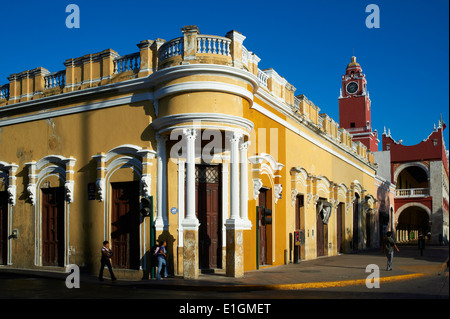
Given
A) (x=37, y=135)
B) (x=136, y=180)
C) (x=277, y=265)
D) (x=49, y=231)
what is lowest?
(x=277, y=265)

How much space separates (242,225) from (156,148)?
3.66 meters

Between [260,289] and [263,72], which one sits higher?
[263,72]

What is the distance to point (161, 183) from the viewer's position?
53.8 feet

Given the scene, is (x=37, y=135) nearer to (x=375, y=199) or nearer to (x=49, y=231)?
(x=49, y=231)

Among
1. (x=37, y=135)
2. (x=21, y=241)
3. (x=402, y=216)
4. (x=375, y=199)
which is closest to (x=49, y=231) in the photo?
(x=21, y=241)

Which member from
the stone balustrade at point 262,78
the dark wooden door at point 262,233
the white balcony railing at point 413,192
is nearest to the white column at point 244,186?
the dark wooden door at point 262,233

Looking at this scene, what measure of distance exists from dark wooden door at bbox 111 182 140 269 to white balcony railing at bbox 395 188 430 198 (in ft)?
126

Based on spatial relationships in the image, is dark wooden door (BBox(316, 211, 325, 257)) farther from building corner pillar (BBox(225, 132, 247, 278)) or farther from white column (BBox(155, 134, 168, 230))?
white column (BBox(155, 134, 168, 230))

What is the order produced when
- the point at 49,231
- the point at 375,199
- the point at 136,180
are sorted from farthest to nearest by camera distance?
the point at 375,199 → the point at 49,231 → the point at 136,180

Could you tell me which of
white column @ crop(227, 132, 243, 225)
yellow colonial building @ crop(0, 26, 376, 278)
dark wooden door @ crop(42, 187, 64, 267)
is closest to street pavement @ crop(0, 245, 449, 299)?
yellow colonial building @ crop(0, 26, 376, 278)

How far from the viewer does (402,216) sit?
59125 millimetres

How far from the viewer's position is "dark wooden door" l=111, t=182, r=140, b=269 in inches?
665
